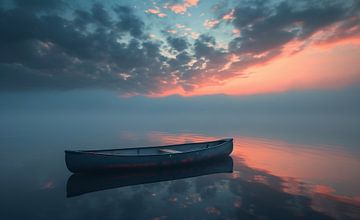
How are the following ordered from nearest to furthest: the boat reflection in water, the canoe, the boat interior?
the boat reflection in water → the canoe → the boat interior

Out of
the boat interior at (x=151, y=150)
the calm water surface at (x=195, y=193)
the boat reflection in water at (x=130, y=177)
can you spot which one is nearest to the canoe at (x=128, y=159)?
the boat interior at (x=151, y=150)

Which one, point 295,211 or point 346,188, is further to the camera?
point 346,188

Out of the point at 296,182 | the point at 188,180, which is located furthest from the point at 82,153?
the point at 296,182

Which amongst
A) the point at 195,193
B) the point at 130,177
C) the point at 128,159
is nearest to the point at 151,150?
the point at 128,159

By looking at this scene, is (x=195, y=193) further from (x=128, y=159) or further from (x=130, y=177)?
(x=128, y=159)

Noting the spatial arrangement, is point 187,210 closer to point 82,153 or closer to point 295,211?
point 295,211

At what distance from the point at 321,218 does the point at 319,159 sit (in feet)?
63.0

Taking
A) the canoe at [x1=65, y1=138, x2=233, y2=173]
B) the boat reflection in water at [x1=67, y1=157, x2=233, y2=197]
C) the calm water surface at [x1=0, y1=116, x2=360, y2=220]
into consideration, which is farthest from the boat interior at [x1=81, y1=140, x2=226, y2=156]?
the calm water surface at [x1=0, y1=116, x2=360, y2=220]

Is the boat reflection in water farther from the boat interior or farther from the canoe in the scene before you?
the boat interior

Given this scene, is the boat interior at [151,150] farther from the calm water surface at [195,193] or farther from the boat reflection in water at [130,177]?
the calm water surface at [195,193]

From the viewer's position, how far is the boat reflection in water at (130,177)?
15883 millimetres

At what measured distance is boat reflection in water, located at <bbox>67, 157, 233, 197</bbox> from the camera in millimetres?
15883

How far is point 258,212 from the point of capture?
11.7 metres

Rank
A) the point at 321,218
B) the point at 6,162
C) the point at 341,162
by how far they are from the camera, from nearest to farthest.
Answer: the point at 321,218 < the point at 6,162 < the point at 341,162
